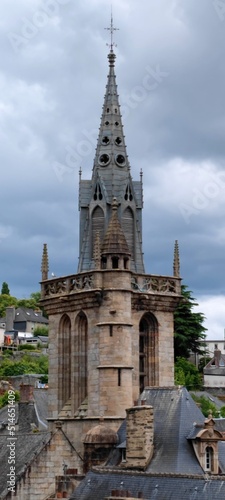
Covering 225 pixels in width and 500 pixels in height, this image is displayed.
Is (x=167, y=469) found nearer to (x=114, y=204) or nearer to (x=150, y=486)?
(x=150, y=486)

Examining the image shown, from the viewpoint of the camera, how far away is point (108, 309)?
5394 cm

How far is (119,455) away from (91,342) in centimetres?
718

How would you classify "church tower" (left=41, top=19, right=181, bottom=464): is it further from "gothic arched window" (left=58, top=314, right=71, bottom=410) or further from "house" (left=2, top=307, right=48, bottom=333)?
"house" (left=2, top=307, right=48, bottom=333)

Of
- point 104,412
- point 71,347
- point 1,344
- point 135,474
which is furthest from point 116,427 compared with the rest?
point 1,344

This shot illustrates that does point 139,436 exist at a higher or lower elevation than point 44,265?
lower

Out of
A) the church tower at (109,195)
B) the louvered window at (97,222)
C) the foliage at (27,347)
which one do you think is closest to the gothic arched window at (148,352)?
the church tower at (109,195)

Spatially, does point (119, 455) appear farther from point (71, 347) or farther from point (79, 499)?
point (71, 347)

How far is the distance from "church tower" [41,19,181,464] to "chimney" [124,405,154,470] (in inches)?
216

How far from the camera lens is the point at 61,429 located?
53438 millimetres

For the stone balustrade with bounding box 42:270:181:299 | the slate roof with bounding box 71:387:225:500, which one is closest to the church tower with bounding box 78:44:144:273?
the stone balustrade with bounding box 42:270:181:299

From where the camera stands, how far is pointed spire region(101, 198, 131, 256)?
54375 mm

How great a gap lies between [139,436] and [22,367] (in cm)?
9847

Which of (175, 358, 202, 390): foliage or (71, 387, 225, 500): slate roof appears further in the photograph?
(175, 358, 202, 390): foliage

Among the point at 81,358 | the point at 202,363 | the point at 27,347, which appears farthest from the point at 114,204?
the point at 27,347
